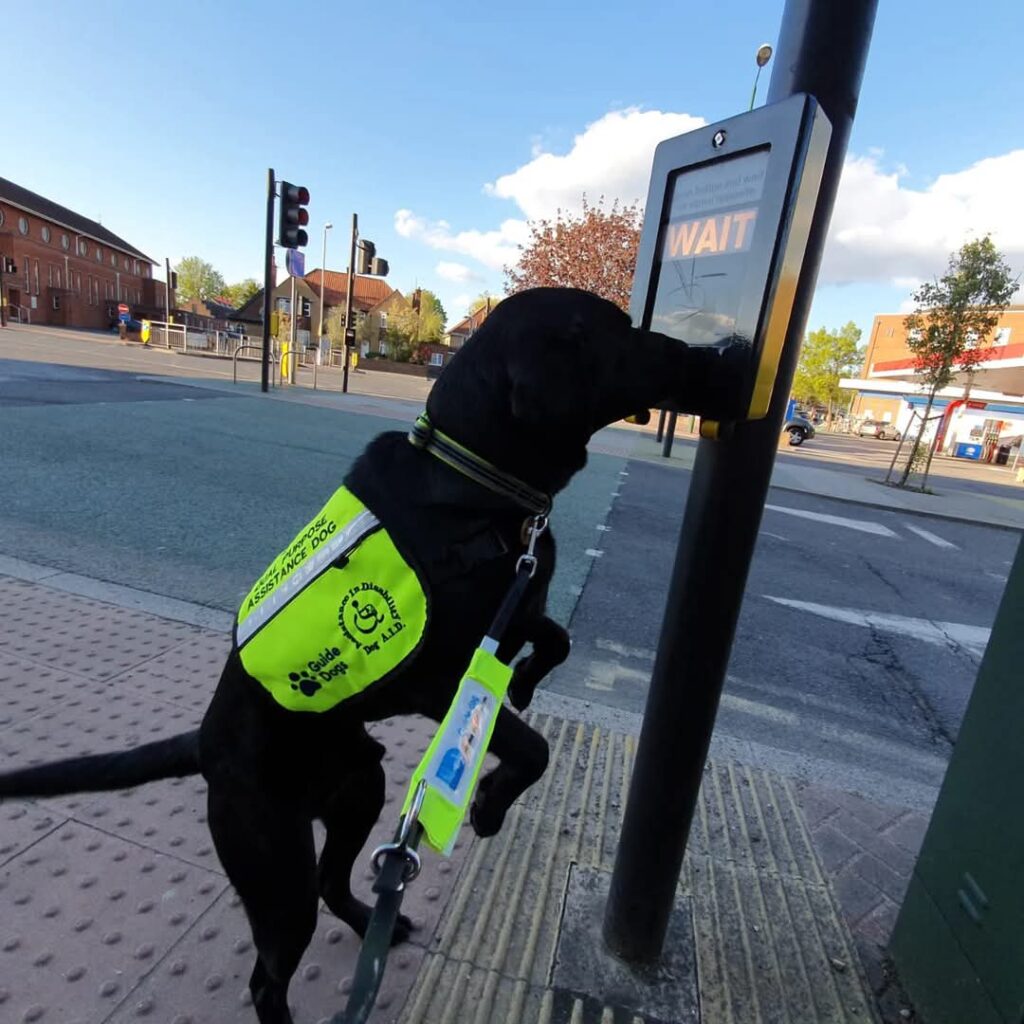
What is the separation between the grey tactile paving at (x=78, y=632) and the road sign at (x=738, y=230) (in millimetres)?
2844

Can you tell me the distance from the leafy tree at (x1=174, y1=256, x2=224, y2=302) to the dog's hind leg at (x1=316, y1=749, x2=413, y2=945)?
355 feet

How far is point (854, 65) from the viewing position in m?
1.33

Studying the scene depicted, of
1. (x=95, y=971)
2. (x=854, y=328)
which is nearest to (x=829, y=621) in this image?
(x=95, y=971)

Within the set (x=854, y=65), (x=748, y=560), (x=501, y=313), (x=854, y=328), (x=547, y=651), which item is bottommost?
(x=547, y=651)

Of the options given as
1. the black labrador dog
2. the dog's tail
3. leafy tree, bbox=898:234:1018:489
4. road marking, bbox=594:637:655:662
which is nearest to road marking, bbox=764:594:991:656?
road marking, bbox=594:637:655:662

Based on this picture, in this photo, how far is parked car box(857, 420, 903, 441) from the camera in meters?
48.9

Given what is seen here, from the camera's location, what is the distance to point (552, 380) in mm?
1455

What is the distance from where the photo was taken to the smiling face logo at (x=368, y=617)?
1362 mm

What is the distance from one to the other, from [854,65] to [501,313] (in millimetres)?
896

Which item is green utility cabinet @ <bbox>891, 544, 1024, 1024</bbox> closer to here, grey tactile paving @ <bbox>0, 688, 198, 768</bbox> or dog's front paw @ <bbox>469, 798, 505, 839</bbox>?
dog's front paw @ <bbox>469, 798, 505, 839</bbox>

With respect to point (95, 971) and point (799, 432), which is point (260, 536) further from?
point (799, 432)

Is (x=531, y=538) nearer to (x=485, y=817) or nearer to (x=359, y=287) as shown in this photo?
(x=485, y=817)

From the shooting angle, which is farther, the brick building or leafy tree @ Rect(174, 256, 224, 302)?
leafy tree @ Rect(174, 256, 224, 302)

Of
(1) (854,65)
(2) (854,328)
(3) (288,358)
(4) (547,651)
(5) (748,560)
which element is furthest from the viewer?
(2) (854,328)
